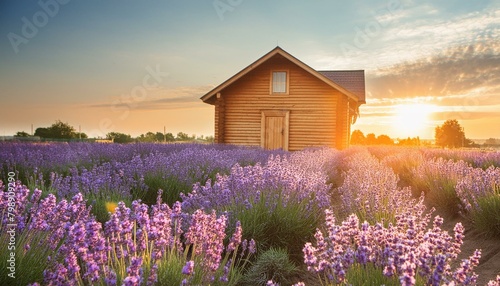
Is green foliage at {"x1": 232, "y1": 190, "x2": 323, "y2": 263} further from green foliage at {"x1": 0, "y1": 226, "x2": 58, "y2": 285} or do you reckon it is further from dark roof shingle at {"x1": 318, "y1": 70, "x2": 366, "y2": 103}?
dark roof shingle at {"x1": 318, "y1": 70, "x2": 366, "y2": 103}

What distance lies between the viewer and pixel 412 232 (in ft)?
7.65

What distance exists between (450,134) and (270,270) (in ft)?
234

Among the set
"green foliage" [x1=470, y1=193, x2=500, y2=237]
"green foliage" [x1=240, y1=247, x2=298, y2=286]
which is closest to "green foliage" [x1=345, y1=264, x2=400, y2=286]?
"green foliage" [x1=240, y1=247, x2=298, y2=286]

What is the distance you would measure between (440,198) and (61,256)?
661 centimetres

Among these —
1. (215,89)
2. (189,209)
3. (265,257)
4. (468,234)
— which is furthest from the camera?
(215,89)

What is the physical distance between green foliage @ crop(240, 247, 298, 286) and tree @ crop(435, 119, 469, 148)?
6803 centimetres

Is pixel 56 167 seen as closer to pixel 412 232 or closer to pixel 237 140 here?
pixel 412 232

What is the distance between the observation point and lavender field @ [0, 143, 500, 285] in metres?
2.15

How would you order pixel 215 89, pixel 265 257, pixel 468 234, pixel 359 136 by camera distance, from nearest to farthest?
pixel 265 257 → pixel 468 234 → pixel 215 89 → pixel 359 136

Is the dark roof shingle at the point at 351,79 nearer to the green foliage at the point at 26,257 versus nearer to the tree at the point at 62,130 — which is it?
the green foliage at the point at 26,257

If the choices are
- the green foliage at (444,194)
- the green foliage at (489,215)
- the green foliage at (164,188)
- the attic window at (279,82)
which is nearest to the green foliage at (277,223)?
the green foliage at (164,188)

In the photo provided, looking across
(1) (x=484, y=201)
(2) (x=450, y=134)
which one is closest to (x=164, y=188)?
(1) (x=484, y=201)

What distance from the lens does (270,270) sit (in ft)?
12.2

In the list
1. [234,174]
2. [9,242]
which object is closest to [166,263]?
[9,242]
